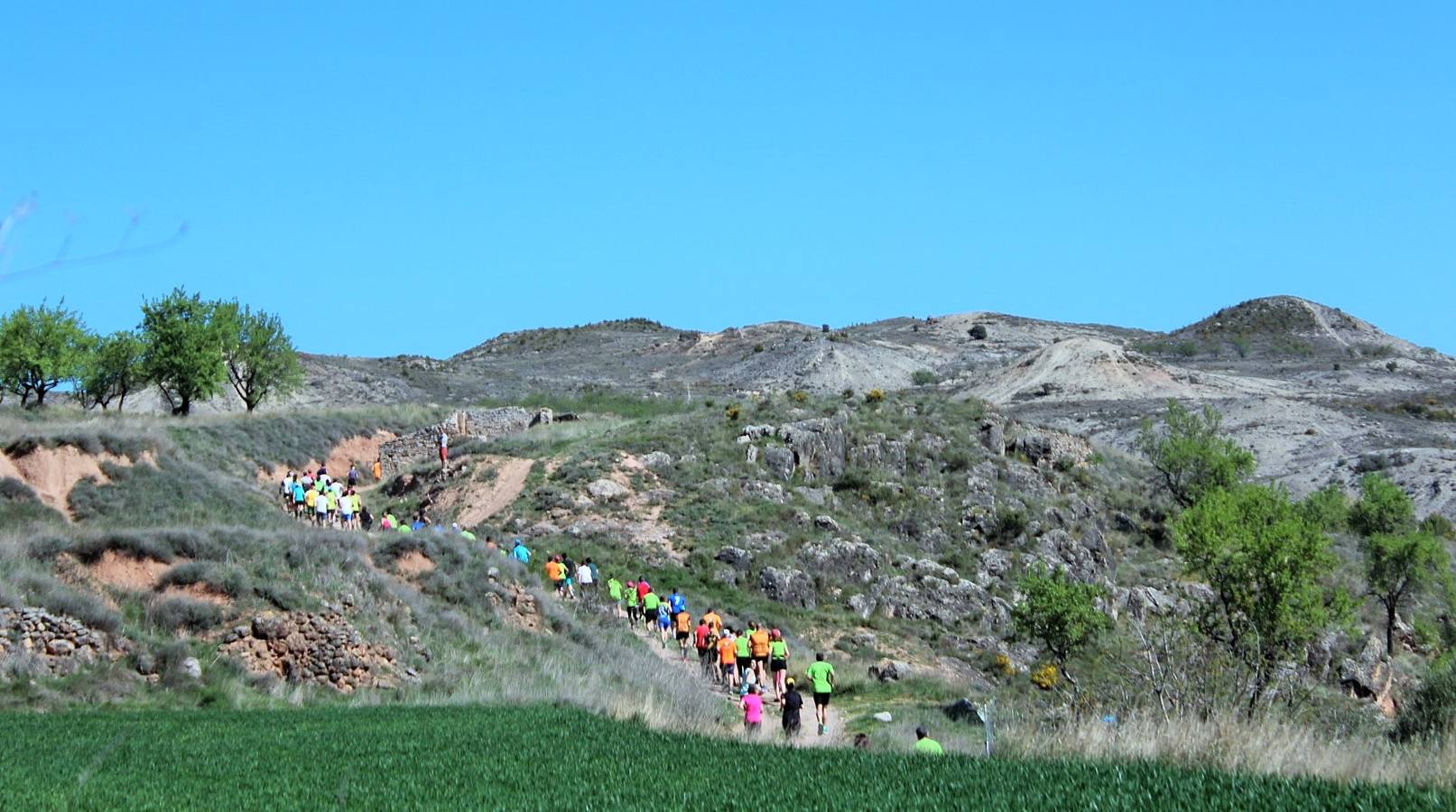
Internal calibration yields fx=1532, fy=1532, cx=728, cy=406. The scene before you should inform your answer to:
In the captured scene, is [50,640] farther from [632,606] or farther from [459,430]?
[459,430]

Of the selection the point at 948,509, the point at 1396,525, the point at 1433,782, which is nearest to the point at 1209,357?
the point at 1396,525

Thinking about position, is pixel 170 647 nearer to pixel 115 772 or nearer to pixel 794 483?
pixel 115 772

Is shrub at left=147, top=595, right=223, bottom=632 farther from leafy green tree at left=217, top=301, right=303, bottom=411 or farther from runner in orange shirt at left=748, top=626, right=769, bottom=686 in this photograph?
leafy green tree at left=217, top=301, right=303, bottom=411

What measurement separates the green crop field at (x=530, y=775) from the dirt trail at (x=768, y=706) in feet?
11.9

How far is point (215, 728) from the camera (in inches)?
715

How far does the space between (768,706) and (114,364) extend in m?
42.4

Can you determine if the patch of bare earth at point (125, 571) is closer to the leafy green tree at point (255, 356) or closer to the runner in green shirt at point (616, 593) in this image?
the runner in green shirt at point (616, 593)

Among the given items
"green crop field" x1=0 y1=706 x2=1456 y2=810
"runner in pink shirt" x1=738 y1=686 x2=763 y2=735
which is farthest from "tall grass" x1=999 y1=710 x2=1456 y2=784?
"runner in pink shirt" x1=738 y1=686 x2=763 y2=735

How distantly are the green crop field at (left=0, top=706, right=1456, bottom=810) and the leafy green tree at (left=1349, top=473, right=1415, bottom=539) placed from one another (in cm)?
4686

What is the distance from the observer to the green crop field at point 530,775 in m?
12.0

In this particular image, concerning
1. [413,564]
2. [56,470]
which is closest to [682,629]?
[413,564]

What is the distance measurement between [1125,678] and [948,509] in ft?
96.3

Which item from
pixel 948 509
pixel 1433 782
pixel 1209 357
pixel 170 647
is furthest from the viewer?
pixel 1209 357

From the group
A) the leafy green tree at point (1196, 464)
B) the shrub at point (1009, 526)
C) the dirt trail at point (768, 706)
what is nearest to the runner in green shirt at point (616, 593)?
the dirt trail at point (768, 706)
